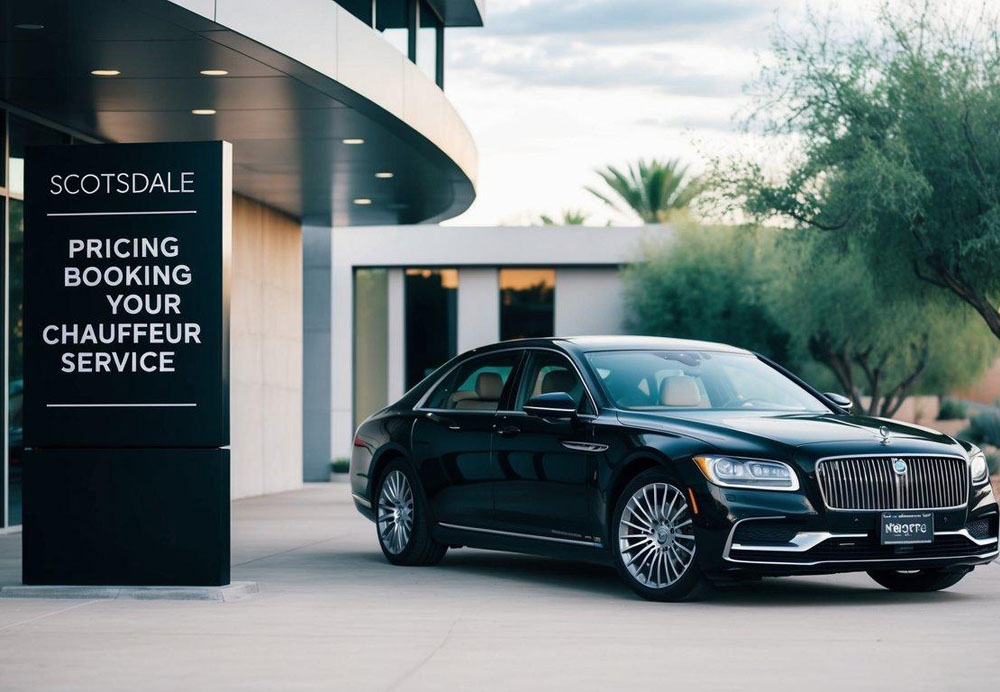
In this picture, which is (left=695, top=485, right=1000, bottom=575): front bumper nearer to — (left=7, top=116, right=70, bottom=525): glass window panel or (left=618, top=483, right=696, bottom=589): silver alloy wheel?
(left=618, top=483, right=696, bottom=589): silver alloy wheel

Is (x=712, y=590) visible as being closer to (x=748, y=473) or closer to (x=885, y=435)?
(x=748, y=473)

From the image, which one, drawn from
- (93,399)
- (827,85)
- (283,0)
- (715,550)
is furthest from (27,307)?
(827,85)

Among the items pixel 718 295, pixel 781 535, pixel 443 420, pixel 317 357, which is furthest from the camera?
pixel 718 295

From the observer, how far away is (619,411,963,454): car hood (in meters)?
9.69

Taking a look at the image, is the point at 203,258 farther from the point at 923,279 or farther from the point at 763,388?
the point at 923,279

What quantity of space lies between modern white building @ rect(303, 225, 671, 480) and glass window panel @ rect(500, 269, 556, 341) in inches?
0.9

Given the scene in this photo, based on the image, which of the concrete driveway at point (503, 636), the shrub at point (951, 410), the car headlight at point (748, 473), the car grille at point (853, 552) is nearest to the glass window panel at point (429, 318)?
the shrub at point (951, 410)

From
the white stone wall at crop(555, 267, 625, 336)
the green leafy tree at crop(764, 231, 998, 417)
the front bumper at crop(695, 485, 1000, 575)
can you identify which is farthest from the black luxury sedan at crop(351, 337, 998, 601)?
the white stone wall at crop(555, 267, 625, 336)

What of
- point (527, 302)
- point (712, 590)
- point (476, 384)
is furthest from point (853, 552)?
point (527, 302)

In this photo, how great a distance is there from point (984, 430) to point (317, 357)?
1441 centimetres

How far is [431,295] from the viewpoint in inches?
1451

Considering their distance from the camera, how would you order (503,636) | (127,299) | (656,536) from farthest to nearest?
(127,299), (656,536), (503,636)

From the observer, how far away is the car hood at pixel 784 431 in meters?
9.69

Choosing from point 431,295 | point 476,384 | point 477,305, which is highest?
point 431,295
